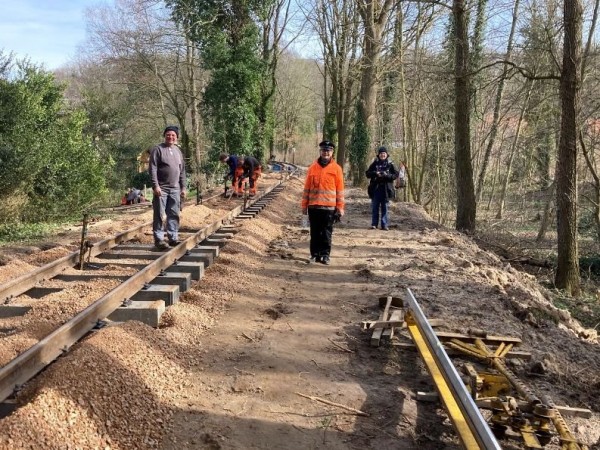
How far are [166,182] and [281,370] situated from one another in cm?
492

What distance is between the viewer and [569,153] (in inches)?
435

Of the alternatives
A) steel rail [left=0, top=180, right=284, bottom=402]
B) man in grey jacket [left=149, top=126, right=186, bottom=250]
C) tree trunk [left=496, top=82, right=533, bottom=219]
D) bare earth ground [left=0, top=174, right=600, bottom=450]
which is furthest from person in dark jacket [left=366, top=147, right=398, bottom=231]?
tree trunk [left=496, top=82, right=533, bottom=219]

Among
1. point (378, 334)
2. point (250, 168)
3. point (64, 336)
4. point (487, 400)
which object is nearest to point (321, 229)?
point (378, 334)

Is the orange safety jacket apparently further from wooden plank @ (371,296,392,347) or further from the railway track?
the railway track

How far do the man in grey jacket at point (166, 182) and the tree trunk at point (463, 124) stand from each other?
8.01m

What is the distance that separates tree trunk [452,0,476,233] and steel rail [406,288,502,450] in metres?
10.2

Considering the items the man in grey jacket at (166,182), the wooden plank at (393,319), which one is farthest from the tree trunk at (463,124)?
the wooden plank at (393,319)

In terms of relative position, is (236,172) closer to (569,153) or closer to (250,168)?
(250,168)

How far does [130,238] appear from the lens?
409 inches

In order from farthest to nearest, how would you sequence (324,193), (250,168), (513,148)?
(513,148)
(250,168)
(324,193)

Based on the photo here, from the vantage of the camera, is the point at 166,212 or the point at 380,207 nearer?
the point at 166,212

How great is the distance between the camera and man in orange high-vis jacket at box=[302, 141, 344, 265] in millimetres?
8727

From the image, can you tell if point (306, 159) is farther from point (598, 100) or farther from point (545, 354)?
point (545, 354)

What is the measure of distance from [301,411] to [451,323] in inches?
102
